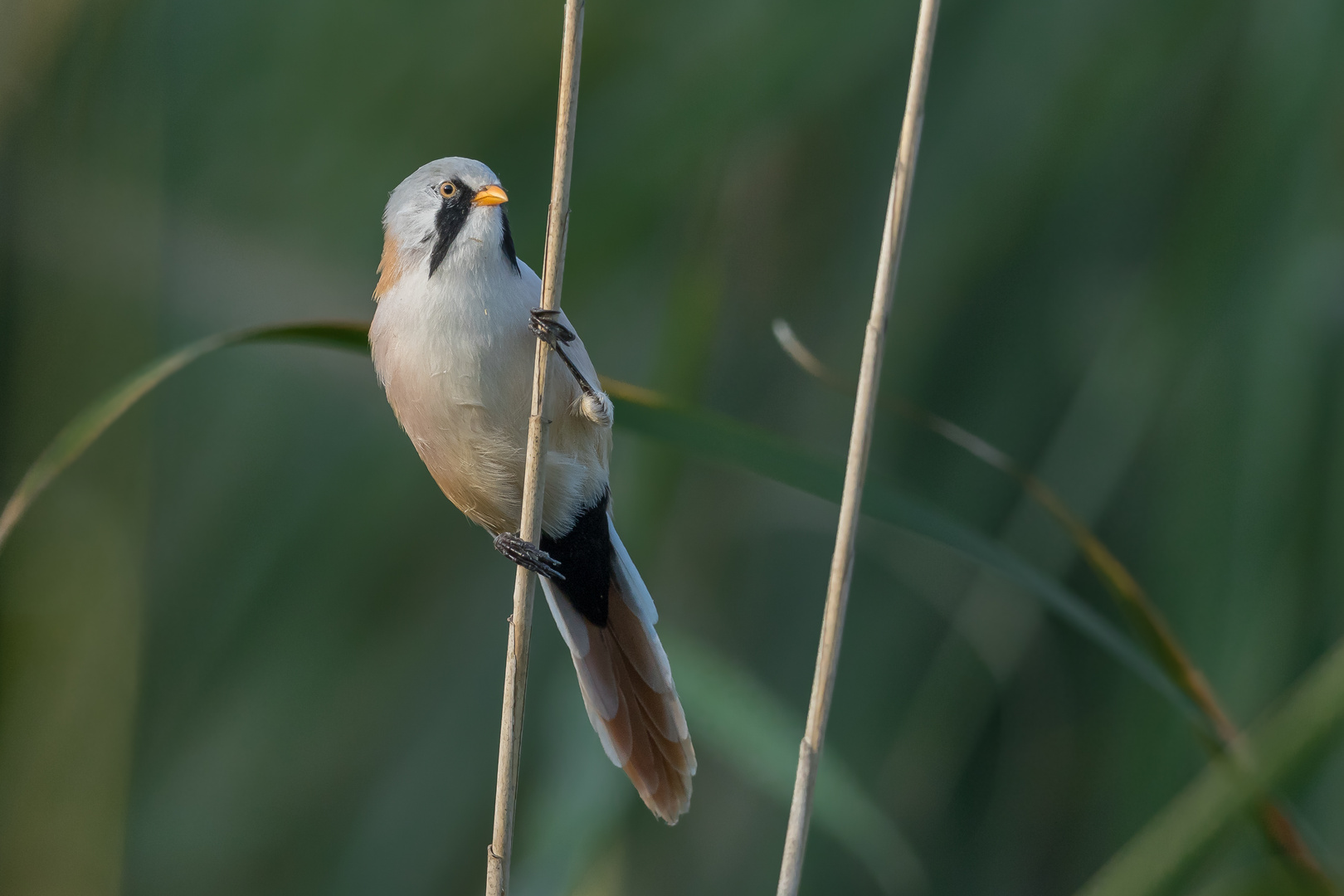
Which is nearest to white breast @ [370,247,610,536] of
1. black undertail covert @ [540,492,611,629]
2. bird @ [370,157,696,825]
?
bird @ [370,157,696,825]

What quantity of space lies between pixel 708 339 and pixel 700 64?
605 mm

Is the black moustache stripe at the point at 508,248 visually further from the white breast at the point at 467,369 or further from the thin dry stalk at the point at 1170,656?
the thin dry stalk at the point at 1170,656

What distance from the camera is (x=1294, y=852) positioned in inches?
41.8

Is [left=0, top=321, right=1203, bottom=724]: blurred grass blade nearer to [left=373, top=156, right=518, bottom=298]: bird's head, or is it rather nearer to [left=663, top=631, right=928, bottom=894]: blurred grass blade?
[left=373, top=156, right=518, bottom=298]: bird's head

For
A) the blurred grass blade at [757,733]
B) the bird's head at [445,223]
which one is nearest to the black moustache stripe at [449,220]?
the bird's head at [445,223]

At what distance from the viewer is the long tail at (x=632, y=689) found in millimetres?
1007

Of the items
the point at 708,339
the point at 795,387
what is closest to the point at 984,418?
the point at 795,387

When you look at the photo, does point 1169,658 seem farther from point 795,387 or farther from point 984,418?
point 795,387

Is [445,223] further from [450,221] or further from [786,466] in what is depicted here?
[786,466]

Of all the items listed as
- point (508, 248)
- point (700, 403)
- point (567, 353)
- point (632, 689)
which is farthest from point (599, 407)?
point (700, 403)

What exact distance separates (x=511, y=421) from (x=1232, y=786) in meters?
0.73

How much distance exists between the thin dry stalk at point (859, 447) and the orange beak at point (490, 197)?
325 mm

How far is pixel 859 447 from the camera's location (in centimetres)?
98

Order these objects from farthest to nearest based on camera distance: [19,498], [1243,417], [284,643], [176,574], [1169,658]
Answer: [176,574], [284,643], [1243,417], [1169,658], [19,498]
